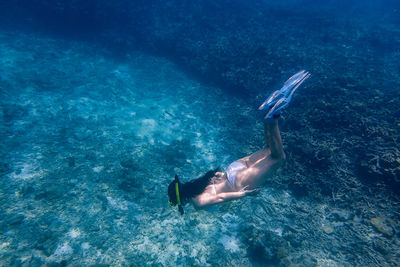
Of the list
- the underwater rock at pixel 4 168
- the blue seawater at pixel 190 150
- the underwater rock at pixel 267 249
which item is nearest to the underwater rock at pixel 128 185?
the blue seawater at pixel 190 150

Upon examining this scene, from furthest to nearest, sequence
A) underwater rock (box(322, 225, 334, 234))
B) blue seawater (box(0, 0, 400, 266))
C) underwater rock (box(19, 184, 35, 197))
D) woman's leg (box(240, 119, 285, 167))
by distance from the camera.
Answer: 1. underwater rock (box(19, 184, 35, 197))
2. underwater rock (box(322, 225, 334, 234))
3. blue seawater (box(0, 0, 400, 266))
4. woman's leg (box(240, 119, 285, 167))

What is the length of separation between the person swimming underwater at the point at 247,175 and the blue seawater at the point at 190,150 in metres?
1.15

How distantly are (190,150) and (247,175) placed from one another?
3.07 meters

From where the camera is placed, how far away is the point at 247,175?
4.05 m

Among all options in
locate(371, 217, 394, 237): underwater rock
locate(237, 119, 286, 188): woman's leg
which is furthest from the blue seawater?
locate(237, 119, 286, 188): woman's leg

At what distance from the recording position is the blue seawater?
423 cm

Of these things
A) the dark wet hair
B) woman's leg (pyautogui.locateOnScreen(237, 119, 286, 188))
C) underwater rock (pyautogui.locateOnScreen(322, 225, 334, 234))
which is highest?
woman's leg (pyautogui.locateOnScreen(237, 119, 286, 188))

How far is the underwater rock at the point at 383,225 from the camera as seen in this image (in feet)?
14.2

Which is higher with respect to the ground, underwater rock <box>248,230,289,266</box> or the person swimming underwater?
the person swimming underwater

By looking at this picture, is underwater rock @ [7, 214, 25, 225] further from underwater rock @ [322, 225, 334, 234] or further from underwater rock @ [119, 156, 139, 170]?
underwater rock @ [322, 225, 334, 234]

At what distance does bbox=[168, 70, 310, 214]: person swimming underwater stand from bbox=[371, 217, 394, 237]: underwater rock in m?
2.81

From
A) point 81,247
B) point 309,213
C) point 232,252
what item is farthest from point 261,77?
point 81,247

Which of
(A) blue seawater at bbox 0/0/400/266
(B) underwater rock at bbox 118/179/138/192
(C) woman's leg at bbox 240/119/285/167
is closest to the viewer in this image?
(C) woman's leg at bbox 240/119/285/167

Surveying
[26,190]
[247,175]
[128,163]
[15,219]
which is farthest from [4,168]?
[247,175]
